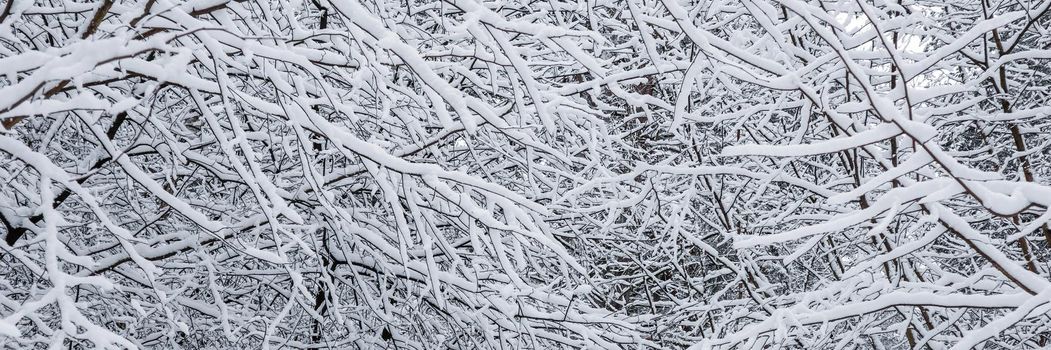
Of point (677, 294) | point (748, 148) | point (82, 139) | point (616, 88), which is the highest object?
point (748, 148)

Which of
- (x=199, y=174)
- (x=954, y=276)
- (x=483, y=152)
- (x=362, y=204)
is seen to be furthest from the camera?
(x=483, y=152)

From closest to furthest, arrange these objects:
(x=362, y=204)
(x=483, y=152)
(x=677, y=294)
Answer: (x=362, y=204)
(x=483, y=152)
(x=677, y=294)

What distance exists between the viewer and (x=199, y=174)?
3912 millimetres

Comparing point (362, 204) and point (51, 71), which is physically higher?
point (51, 71)

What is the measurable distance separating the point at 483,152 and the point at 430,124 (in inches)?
45.7

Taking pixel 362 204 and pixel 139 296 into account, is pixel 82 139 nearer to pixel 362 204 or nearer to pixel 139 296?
pixel 139 296

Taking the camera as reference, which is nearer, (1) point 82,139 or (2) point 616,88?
(2) point 616,88

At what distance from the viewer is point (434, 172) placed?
91.4 inches

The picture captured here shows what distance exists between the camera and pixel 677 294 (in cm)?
701

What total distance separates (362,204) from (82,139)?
126cm

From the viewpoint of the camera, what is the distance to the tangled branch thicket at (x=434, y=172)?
169 cm

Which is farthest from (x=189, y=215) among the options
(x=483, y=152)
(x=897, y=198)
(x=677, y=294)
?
(x=677, y=294)

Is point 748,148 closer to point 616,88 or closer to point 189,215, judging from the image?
point 189,215

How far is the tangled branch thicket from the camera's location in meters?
1.69
